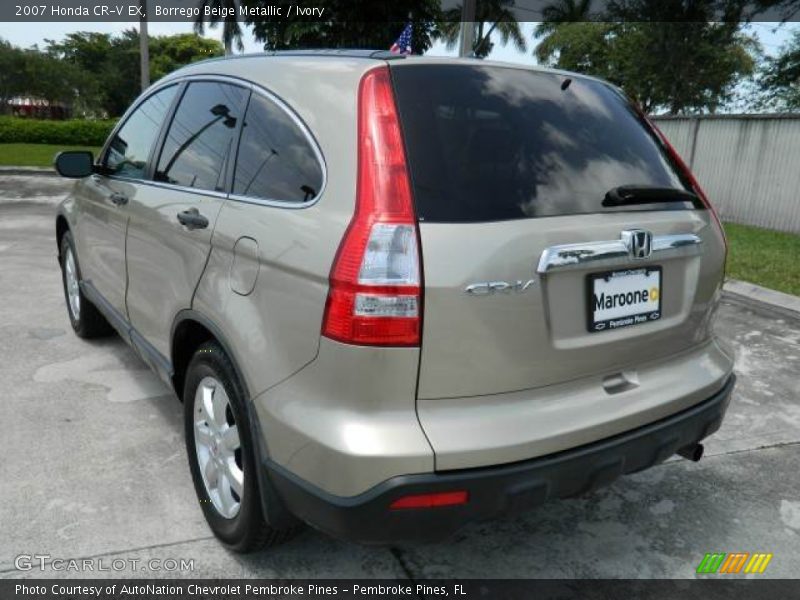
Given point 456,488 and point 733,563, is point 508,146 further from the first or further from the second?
point 733,563

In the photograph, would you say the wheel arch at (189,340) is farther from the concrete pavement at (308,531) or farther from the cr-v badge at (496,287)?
the cr-v badge at (496,287)

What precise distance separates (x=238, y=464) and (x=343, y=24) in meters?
15.4

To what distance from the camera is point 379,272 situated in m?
1.66

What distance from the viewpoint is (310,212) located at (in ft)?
5.98

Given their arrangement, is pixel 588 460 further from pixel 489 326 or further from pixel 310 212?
pixel 310 212

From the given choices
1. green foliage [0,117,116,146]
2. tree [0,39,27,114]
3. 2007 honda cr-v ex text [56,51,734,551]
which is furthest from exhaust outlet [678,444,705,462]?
tree [0,39,27,114]

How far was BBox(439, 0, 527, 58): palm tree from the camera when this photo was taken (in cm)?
3981

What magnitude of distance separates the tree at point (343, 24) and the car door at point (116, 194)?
1271 centimetres

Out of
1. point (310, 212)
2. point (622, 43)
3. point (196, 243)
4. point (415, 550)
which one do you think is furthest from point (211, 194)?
point (622, 43)

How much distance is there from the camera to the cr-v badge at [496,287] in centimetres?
169

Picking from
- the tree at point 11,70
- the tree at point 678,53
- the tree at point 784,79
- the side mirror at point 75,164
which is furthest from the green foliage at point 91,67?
the side mirror at point 75,164

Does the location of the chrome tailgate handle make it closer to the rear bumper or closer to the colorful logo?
the rear bumper

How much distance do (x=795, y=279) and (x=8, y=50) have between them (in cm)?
5331

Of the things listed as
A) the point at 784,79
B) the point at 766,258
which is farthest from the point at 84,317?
the point at 784,79
